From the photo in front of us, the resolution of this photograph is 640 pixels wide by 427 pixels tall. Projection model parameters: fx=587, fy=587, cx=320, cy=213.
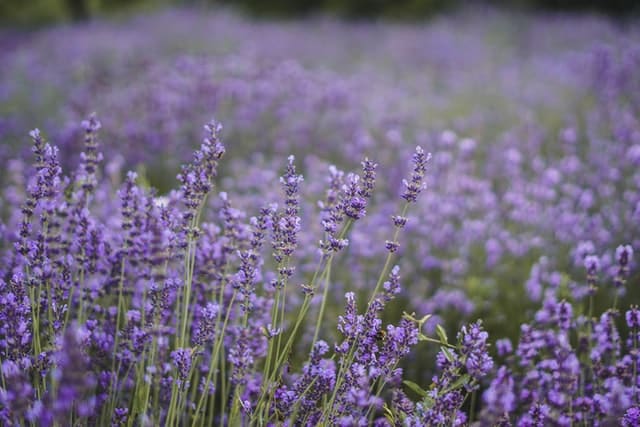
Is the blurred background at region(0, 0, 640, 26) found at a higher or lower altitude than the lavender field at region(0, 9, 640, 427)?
higher

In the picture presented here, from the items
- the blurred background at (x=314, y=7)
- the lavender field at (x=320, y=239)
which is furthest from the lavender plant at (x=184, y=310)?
the blurred background at (x=314, y=7)

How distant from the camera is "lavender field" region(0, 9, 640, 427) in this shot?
1.57 m

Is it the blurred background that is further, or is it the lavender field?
the blurred background

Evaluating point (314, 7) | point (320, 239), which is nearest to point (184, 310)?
point (320, 239)

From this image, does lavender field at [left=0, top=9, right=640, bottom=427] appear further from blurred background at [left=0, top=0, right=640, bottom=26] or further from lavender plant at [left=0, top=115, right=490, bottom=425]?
blurred background at [left=0, top=0, right=640, bottom=26]

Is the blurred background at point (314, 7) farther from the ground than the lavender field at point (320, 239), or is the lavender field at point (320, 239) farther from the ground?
the blurred background at point (314, 7)

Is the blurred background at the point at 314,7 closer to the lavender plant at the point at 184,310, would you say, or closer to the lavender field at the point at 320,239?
the lavender field at the point at 320,239

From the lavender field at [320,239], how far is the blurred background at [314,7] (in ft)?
18.1

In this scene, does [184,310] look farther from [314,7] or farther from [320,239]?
[314,7]

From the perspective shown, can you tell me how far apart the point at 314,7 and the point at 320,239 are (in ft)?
44.1

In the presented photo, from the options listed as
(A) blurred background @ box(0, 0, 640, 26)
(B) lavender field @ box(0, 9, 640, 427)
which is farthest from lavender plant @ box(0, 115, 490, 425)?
(A) blurred background @ box(0, 0, 640, 26)

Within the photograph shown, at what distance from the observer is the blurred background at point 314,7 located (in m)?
13.8

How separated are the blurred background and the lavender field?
552 centimetres

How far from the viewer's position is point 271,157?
4801 millimetres
